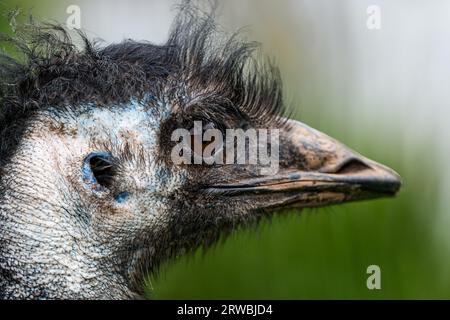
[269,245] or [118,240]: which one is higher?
[118,240]

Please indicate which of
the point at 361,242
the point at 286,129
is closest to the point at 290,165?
the point at 286,129

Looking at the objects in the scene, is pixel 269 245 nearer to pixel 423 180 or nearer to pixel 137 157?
pixel 423 180

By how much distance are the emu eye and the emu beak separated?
369mm

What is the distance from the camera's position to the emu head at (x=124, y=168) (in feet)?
10.1

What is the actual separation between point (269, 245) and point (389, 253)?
64 centimetres

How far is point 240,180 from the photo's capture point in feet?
10.9

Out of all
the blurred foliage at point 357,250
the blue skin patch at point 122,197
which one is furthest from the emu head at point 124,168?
the blurred foliage at point 357,250

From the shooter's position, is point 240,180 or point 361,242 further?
point 361,242
